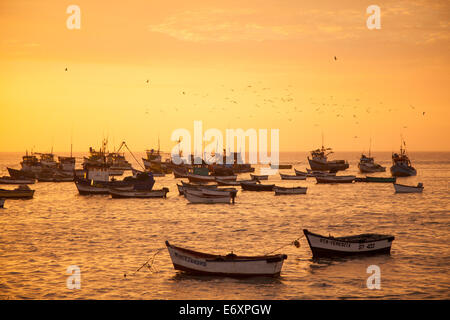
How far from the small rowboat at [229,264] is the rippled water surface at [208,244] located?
46cm

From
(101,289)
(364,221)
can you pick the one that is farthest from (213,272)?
(364,221)

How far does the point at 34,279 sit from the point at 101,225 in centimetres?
2355

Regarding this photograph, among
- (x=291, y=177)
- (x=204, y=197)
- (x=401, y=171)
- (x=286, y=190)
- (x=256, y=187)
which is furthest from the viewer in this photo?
(x=401, y=171)

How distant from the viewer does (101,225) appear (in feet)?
165

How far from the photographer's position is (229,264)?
85.4 ft

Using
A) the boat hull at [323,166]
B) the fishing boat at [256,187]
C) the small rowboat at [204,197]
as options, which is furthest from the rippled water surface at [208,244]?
the boat hull at [323,166]

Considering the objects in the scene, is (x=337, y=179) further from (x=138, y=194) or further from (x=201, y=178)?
(x=138, y=194)

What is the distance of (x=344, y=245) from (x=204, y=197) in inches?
1703

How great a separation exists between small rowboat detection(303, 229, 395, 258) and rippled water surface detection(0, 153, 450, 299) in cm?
68

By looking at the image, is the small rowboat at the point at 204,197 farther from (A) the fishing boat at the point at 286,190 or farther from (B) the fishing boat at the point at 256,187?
(B) the fishing boat at the point at 256,187

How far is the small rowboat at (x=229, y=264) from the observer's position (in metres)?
26.0

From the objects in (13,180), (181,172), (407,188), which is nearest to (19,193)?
(13,180)

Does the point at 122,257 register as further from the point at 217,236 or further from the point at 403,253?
the point at 403,253

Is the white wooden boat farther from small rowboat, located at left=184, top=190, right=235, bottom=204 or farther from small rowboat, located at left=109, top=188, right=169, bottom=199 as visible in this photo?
small rowboat, located at left=184, top=190, right=235, bottom=204
